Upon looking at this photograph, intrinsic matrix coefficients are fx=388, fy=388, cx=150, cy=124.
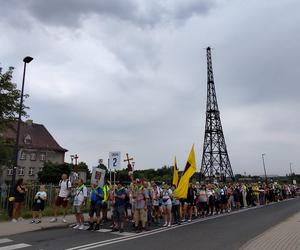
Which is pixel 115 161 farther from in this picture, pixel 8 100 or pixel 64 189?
pixel 8 100

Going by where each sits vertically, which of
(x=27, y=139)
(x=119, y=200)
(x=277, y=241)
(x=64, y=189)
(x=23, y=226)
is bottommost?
(x=277, y=241)

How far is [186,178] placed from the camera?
1614 centimetres

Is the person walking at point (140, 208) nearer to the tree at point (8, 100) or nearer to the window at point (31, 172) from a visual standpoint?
the tree at point (8, 100)

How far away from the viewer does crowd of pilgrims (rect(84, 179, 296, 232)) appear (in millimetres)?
13547

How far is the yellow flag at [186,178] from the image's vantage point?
52.1ft

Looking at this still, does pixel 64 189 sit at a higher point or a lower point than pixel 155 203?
higher

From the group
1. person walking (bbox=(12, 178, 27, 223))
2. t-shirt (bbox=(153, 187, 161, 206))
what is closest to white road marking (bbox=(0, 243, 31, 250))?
person walking (bbox=(12, 178, 27, 223))

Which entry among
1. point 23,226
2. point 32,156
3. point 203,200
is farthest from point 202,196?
point 32,156

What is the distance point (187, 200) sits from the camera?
16.7 meters

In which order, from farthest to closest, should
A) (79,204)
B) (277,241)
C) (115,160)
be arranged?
1. (115,160)
2. (79,204)
3. (277,241)

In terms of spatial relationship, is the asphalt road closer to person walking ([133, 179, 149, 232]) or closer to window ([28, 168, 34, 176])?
person walking ([133, 179, 149, 232])

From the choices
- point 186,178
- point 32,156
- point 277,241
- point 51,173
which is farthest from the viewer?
point 32,156

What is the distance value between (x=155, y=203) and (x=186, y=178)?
1670 millimetres

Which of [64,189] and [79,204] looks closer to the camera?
[79,204]
